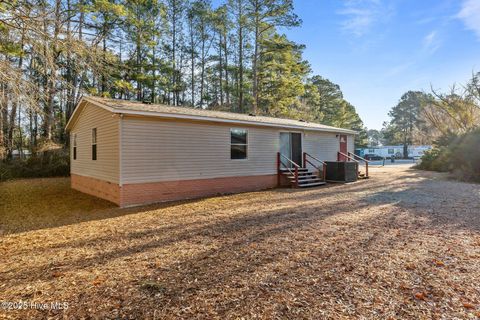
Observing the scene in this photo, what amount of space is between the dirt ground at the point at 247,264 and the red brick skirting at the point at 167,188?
3.51ft

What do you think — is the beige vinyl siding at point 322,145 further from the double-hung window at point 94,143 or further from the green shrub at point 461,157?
the double-hung window at point 94,143

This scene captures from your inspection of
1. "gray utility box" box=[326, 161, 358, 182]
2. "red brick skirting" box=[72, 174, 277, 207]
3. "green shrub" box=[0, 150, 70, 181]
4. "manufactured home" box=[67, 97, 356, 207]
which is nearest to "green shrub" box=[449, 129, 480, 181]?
"gray utility box" box=[326, 161, 358, 182]

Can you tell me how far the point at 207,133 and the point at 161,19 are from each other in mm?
16007

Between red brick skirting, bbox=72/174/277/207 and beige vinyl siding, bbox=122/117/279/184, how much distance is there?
0.61 feet

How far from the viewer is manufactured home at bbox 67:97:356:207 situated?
7.40m

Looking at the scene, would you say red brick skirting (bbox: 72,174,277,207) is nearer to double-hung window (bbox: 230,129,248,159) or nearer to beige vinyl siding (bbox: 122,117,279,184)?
beige vinyl siding (bbox: 122,117,279,184)

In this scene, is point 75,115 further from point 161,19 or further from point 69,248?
point 161,19

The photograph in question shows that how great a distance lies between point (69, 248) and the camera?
4047 millimetres

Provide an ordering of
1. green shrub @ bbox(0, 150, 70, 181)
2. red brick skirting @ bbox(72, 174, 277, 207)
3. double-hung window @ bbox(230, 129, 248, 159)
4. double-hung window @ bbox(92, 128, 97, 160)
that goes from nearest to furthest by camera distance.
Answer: red brick skirting @ bbox(72, 174, 277, 207)
double-hung window @ bbox(92, 128, 97, 160)
double-hung window @ bbox(230, 129, 248, 159)
green shrub @ bbox(0, 150, 70, 181)

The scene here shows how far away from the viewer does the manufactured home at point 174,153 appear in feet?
24.3

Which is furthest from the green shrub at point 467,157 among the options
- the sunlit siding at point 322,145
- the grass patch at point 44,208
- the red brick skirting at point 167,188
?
the grass patch at point 44,208

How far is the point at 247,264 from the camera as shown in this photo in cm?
328

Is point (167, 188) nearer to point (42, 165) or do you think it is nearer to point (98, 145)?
point (98, 145)

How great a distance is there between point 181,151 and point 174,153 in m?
0.25
